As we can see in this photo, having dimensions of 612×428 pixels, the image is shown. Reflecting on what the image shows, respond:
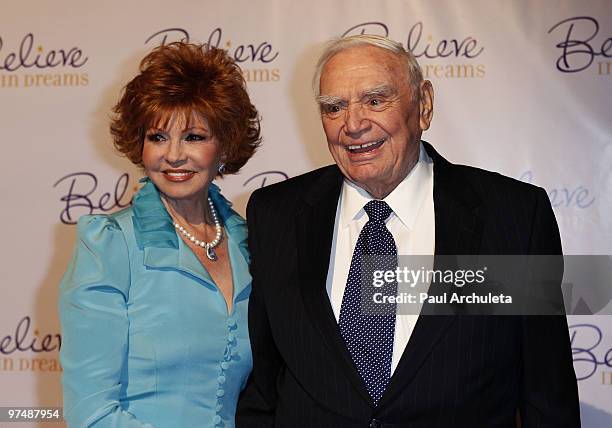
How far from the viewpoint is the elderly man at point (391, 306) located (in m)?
1.99

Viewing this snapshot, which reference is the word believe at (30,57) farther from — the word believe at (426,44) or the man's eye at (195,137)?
the man's eye at (195,137)

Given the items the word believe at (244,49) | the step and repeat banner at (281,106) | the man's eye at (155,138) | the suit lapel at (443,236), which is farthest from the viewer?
the word believe at (244,49)

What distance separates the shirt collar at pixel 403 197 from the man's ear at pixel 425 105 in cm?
6

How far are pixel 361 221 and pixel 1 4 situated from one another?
2116 mm

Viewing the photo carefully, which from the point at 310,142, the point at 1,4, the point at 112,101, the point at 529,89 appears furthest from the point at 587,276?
the point at 1,4

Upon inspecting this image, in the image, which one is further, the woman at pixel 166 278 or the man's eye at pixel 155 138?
the man's eye at pixel 155 138

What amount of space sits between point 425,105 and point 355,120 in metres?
0.25

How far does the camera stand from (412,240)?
2.13 metres

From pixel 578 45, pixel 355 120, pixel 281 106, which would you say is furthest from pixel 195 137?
pixel 578 45

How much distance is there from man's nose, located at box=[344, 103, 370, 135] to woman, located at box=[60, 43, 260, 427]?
335 millimetres

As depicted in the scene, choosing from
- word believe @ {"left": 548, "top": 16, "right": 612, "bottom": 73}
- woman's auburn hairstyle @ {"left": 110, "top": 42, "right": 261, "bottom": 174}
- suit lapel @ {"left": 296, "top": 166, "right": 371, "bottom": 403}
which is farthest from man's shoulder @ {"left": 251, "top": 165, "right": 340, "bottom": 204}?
→ word believe @ {"left": 548, "top": 16, "right": 612, "bottom": 73}

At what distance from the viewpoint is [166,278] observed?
84.9 inches

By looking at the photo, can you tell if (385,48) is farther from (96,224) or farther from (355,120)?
(96,224)

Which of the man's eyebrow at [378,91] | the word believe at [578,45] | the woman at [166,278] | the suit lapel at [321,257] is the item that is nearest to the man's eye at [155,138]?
the woman at [166,278]
